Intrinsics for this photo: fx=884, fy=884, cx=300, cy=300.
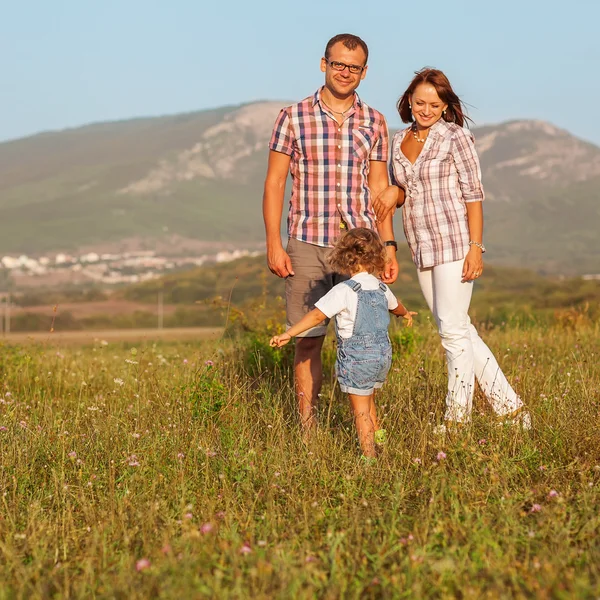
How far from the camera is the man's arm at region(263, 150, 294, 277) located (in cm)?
547

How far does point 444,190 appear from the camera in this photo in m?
5.45

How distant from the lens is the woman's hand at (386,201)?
5.50m

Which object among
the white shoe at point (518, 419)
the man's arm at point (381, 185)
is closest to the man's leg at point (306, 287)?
the man's arm at point (381, 185)

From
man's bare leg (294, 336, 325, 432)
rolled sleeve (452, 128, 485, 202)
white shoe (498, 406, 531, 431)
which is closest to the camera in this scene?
white shoe (498, 406, 531, 431)

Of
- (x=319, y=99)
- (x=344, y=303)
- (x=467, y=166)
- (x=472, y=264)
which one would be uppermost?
(x=319, y=99)

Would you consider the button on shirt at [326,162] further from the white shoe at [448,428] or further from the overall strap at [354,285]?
the white shoe at [448,428]

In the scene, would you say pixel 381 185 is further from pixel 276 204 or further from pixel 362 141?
pixel 276 204

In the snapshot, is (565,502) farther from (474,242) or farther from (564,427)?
(474,242)

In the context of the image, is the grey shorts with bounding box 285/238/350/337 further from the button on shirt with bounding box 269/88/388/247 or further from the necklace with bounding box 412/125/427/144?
the necklace with bounding box 412/125/427/144

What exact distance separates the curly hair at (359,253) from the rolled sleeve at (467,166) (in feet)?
2.61

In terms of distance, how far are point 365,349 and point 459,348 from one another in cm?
90

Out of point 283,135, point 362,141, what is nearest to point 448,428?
point 362,141

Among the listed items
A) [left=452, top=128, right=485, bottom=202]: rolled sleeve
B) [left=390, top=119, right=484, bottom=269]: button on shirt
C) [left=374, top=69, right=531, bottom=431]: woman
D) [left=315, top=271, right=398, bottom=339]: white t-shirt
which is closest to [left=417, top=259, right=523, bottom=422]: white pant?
[left=374, top=69, right=531, bottom=431]: woman

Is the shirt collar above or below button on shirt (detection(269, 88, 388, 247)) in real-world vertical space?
above
